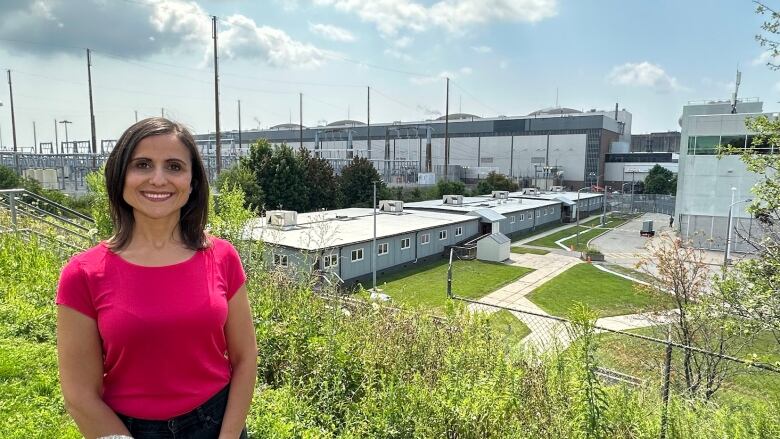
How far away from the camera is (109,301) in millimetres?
1744

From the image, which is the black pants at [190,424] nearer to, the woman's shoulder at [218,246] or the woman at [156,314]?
the woman at [156,314]

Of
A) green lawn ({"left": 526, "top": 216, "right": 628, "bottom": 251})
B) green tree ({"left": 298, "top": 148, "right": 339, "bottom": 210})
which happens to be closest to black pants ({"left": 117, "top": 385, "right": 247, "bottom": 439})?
green tree ({"left": 298, "top": 148, "right": 339, "bottom": 210})

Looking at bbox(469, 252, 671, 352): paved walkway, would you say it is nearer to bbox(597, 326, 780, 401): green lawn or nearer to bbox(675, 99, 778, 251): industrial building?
bbox(597, 326, 780, 401): green lawn

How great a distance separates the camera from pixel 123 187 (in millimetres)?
1967

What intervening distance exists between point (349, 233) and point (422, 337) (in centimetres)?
1843

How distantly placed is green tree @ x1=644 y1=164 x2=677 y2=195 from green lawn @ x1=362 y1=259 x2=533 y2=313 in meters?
50.8

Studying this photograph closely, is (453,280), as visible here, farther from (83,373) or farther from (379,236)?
(83,373)

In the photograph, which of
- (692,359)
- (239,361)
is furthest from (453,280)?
(239,361)

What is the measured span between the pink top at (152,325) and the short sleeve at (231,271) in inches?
3.1

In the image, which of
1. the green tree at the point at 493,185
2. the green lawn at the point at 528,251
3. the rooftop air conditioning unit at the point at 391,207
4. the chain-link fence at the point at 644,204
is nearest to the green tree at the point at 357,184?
the rooftop air conditioning unit at the point at 391,207

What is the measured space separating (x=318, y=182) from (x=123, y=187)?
33.7 meters

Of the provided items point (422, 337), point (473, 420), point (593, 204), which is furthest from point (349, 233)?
point (593, 204)

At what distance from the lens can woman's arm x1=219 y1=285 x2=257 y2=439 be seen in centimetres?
204

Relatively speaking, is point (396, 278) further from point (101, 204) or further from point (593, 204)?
point (593, 204)
